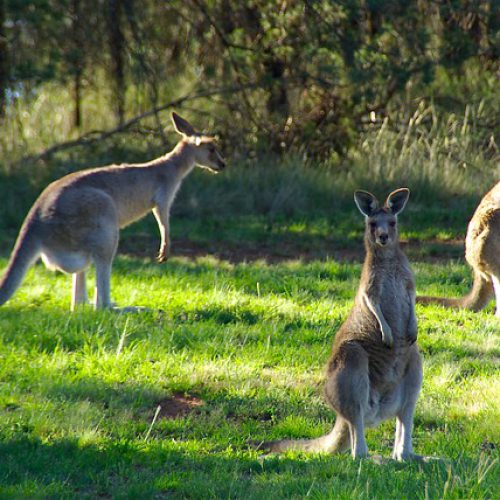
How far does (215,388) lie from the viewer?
5207mm

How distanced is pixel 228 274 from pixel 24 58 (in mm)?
5226

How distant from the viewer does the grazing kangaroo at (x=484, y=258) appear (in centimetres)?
646

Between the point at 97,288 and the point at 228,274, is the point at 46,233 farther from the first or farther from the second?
the point at 228,274

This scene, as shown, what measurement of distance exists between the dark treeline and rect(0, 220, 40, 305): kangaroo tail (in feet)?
16.6

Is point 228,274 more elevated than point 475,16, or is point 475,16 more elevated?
point 475,16

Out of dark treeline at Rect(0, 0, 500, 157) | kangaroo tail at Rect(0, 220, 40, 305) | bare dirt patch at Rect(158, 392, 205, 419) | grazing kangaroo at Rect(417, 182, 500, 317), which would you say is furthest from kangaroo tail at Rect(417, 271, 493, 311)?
dark treeline at Rect(0, 0, 500, 157)

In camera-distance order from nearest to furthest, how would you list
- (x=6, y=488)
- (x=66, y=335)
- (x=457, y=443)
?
(x=6, y=488), (x=457, y=443), (x=66, y=335)

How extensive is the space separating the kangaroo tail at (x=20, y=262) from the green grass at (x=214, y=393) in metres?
0.24

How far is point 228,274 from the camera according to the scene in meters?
7.86

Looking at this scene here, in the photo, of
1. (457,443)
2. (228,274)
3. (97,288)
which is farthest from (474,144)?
(457,443)

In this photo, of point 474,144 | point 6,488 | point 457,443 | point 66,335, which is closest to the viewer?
point 6,488

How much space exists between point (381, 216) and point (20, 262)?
2801mm

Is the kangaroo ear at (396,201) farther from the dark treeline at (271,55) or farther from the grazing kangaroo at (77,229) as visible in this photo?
the dark treeline at (271,55)

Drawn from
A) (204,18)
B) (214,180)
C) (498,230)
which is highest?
(204,18)
